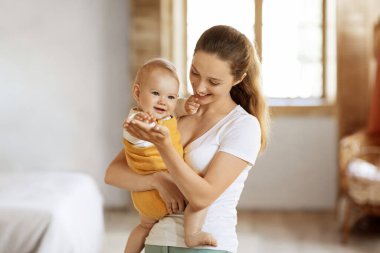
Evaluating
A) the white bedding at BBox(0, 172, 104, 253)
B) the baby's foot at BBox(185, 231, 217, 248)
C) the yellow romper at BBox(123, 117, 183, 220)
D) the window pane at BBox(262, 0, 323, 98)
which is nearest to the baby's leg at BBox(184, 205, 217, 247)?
the baby's foot at BBox(185, 231, 217, 248)

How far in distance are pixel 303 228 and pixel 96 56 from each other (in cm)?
224

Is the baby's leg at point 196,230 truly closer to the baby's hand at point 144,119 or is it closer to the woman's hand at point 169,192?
the woman's hand at point 169,192

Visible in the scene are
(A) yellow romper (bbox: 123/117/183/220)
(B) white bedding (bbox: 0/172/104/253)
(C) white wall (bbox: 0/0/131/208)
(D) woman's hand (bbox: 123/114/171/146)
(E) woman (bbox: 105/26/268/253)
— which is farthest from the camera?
(C) white wall (bbox: 0/0/131/208)

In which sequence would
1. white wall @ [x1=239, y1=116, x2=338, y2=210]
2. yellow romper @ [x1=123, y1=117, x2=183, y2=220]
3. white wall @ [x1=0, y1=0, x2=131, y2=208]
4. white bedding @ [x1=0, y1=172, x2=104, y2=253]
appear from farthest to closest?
white wall @ [x1=239, y1=116, x2=338, y2=210], white wall @ [x1=0, y1=0, x2=131, y2=208], white bedding @ [x1=0, y1=172, x2=104, y2=253], yellow romper @ [x1=123, y1=117, x2=183, y2=220]

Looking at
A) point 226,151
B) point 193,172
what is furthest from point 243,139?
point 193,172

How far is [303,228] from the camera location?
5.54 meters

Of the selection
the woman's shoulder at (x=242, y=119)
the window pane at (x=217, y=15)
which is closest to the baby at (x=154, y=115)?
the woman's shoulder at (x=242, y=119)

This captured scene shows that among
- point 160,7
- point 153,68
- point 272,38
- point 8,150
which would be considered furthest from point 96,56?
point 153,68

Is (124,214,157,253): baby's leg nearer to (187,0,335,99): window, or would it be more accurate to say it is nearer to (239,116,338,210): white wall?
(239,116,338,210): white wall

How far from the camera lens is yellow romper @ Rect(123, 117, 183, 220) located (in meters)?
1.85

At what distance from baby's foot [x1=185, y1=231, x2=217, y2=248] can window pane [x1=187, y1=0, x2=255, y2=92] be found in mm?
4487

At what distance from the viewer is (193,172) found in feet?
5.51

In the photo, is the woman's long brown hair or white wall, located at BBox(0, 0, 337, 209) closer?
the woman's long brown hair

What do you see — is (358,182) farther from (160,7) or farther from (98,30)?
(98,30)
